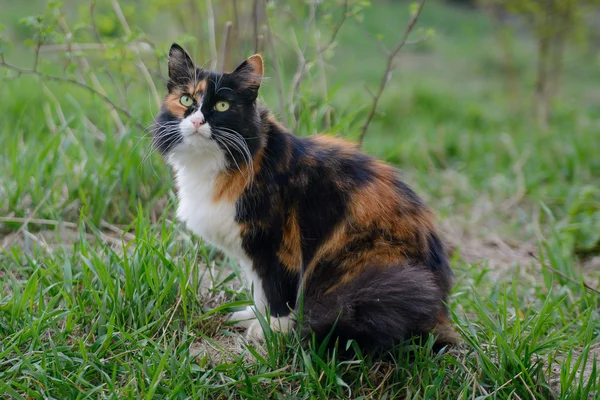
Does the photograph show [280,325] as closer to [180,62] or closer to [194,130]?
[194,130]

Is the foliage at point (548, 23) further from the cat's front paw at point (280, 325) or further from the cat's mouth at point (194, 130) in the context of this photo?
the cat's mouth at point (194, 130)

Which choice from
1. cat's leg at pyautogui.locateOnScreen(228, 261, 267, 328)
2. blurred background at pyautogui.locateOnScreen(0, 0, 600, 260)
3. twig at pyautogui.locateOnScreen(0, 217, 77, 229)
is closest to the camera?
cat's leg at pyautogui.locateOnScreen(228, 261, 267, 328)

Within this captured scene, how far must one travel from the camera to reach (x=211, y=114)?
2.46 metres

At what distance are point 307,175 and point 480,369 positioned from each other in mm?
982

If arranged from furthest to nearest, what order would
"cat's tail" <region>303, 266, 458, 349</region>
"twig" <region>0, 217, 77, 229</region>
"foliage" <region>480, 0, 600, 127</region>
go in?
"foliage" <region>480, 0, 600, 127</region>
"twig" <region>0, 217, 77, 229</region>
"cat's tail" <region>303, 266, 458, 349</region>

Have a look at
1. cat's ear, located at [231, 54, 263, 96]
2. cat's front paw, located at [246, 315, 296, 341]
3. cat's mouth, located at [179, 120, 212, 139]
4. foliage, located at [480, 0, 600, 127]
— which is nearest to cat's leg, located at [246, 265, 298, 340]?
cat's front paw, located at [246, 315, 296, 341]

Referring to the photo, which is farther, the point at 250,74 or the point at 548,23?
the point at 548,23

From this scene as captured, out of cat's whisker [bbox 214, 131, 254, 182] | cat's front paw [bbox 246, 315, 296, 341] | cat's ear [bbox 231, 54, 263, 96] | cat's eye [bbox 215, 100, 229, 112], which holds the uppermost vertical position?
cat's ear [bbox 231, 54, 263, 96]

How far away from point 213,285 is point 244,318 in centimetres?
22

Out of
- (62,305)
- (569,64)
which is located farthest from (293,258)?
(569,64)

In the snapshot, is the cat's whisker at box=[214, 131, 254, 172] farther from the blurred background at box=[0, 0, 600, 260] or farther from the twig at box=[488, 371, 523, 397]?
the twig at box=[488, 371, 523, 397]

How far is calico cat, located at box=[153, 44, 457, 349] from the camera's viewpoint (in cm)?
246

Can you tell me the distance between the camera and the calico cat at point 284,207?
8.07 feet

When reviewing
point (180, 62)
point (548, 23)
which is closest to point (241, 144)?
point (180, 62)
